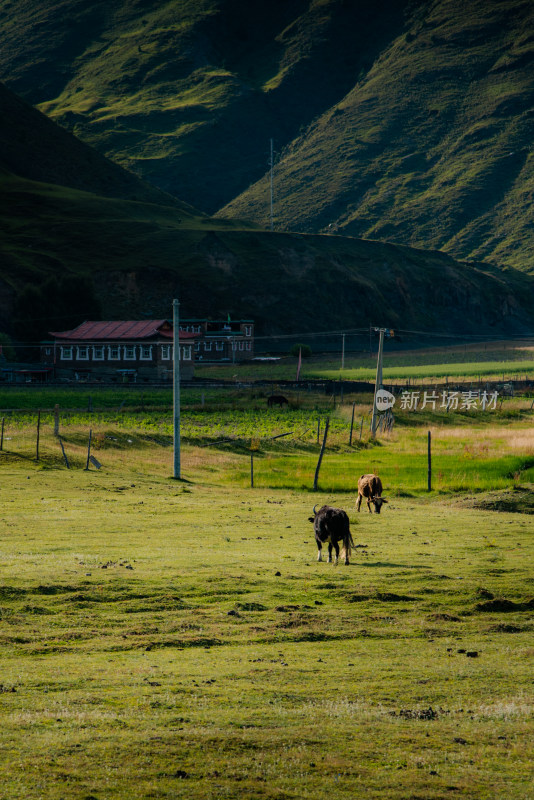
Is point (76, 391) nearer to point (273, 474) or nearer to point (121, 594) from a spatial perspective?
point (273, 474)

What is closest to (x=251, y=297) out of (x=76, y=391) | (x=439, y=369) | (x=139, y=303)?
(x=139, y=303)

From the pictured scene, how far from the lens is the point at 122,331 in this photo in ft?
430

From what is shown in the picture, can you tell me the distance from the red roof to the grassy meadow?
3562 inches

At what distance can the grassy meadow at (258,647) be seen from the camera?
10.1 meters

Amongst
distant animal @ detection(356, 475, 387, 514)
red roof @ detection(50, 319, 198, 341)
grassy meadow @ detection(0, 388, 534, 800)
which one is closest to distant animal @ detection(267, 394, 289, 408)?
red roof @ detection(50, 319, 198, 341)

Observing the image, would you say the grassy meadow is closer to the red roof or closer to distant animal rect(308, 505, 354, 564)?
distant animal rect(308, 505, 354, 564)

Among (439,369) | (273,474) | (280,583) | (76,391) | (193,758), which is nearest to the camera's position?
(193,758)

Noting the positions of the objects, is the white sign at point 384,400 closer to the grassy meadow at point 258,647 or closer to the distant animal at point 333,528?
the grassy meadow at point 258,647

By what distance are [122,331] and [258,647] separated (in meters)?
118

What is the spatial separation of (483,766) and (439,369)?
13620 cm

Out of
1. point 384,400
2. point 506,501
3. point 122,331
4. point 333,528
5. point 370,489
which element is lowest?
point 506,501

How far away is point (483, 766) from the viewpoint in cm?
1029

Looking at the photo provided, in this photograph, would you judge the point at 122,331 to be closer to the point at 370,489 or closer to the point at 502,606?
the point at 370,489

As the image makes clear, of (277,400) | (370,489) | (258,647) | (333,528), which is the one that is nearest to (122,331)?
(277,400)
